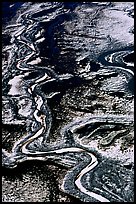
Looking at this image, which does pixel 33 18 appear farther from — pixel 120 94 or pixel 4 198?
pixel 4 198

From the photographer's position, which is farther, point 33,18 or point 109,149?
point 33,18

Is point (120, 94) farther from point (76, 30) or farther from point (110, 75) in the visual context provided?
point (76, 30)

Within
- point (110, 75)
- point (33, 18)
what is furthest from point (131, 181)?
point (33, 18)

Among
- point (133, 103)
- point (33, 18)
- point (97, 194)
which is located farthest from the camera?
point (33, 18)

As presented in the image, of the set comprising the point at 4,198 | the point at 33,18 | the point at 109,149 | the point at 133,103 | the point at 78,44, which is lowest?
the point at 4,198

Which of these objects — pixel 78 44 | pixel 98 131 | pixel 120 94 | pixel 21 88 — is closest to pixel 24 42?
pixel 78 44

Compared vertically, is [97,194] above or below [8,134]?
below

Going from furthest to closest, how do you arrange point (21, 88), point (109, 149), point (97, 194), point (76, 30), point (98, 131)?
1. point (76, 30)
2. point (21, 88)
3. point (98, 131)
4. point (109, 149)
5. point (97, 194)
